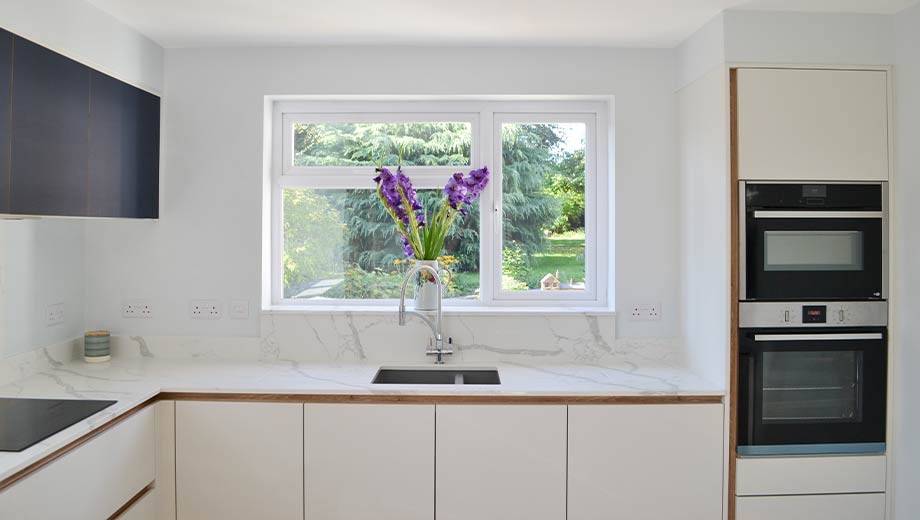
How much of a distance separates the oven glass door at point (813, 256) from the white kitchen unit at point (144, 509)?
243 centimetres

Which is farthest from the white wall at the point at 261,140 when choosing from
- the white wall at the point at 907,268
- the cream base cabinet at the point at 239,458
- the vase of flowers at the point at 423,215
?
the white wall at the point at 907,268

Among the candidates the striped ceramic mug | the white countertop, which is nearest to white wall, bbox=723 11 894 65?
the white countertop

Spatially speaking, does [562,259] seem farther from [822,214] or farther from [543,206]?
[822,214]

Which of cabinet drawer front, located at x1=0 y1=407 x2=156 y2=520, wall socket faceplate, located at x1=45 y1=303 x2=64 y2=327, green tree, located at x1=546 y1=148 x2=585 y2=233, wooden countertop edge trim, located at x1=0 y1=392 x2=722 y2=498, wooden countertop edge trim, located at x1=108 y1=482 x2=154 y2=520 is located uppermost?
green tree, located at x1=546 y1=148 x2=585 y2=233

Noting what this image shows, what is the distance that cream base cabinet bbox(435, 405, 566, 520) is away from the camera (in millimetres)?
2379

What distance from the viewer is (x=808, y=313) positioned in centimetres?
241

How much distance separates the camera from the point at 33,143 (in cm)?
204

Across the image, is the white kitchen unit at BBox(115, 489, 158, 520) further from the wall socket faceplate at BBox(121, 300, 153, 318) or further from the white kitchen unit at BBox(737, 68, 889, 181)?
the white kitchen unit at BBox(737, 68, 889, 181)

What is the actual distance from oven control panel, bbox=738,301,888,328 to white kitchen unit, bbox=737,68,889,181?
0.49 meters

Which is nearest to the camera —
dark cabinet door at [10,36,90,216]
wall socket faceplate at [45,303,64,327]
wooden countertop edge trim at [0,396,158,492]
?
wooden countertop edge trim at [0,396,158,492]

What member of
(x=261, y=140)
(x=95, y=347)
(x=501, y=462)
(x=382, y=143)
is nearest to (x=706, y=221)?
(x=501, y=462)

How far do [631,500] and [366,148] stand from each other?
1979mm

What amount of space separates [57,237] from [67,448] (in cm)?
124

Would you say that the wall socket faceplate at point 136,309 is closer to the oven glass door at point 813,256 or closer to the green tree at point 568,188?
the green tree at point 568,188
